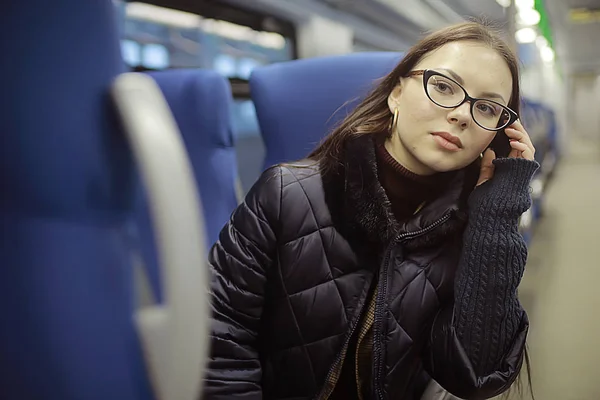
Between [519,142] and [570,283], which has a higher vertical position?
[519,142]

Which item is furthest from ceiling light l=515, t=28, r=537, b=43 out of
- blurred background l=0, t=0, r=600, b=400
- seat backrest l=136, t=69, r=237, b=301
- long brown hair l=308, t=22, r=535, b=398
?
seat backrest l=136, t=69, r=237, b=301

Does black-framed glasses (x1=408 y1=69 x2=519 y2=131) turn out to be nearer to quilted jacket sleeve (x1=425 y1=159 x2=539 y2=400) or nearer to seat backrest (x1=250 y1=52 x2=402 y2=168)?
quilted jacket sleeve (x1=425 y1=159 x2=539 y2=400)

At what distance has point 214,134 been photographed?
1.30 meters

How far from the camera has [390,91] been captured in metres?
0.84

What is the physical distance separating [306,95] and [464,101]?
1.48ft

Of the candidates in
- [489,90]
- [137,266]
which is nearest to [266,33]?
[489,90]

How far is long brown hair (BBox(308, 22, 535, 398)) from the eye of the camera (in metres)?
0.74

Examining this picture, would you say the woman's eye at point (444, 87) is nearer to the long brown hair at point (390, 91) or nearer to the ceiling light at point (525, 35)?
the long brown hair at point (390, 91)

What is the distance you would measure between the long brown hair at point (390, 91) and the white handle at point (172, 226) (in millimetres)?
519

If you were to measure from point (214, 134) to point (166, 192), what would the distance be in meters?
1.00

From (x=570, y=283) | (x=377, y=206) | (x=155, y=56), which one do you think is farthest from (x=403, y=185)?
(x=155, y=56)

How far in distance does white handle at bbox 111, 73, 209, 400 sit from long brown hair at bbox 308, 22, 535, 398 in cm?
52

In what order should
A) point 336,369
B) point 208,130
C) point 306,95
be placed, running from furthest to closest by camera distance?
point 208,130
point 306,95
point 336,369

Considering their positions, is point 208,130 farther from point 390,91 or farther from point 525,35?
point 525,35
